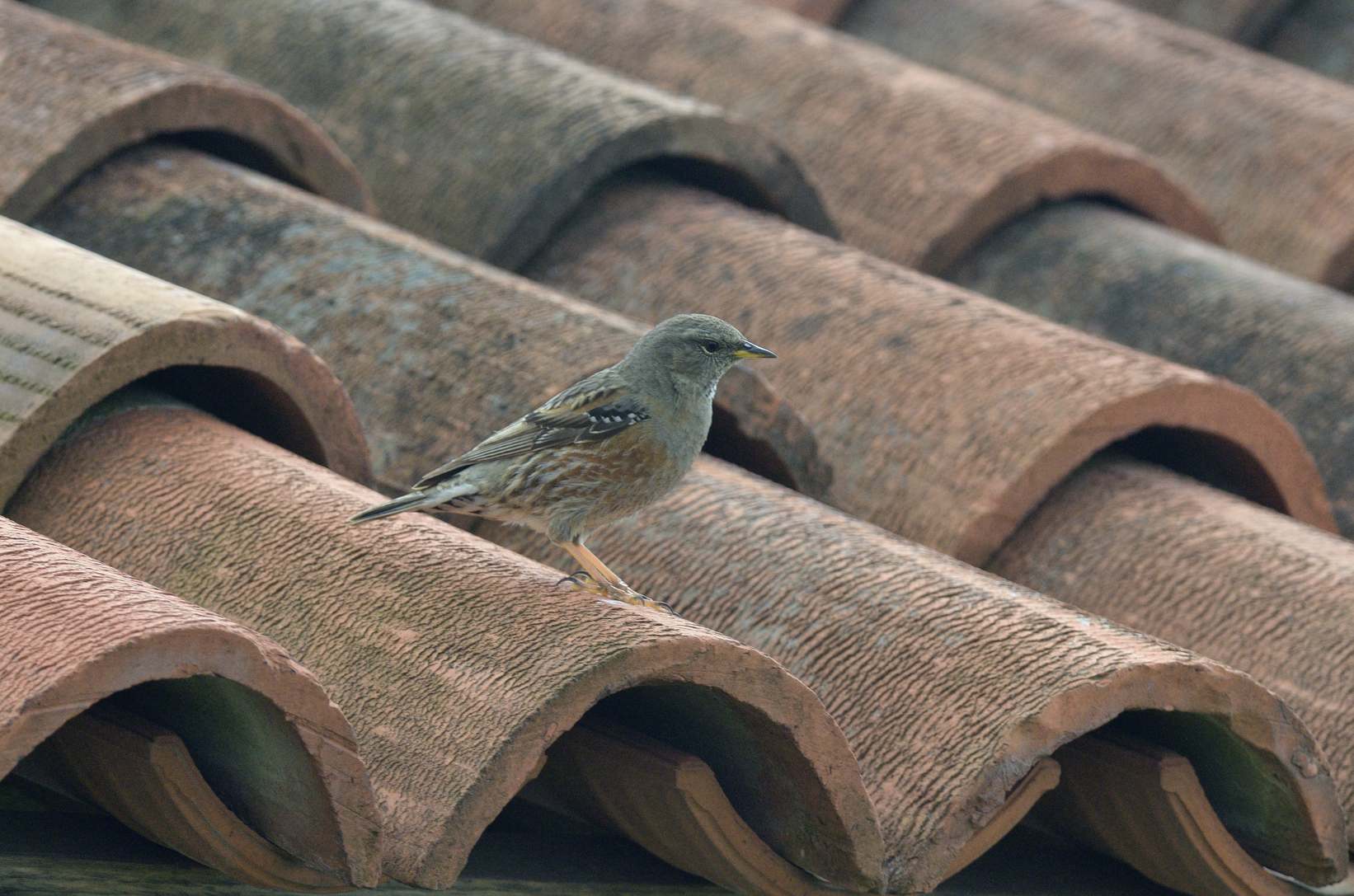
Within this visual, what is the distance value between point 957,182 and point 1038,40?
1609mm

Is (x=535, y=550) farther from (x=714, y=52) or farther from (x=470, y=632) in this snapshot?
(x=714, y=52)

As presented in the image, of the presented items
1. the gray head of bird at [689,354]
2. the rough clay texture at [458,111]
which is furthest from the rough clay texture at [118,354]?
the rough clay texture at [458,111]

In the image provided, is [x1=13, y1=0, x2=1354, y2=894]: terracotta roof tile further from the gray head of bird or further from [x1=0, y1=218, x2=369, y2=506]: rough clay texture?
the gray head of bird

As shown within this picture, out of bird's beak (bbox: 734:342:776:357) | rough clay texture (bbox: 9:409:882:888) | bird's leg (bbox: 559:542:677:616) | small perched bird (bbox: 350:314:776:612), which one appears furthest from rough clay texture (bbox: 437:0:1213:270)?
rough clay texture (bbox: 9:409:882:888)

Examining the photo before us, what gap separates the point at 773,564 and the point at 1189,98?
3496 mm

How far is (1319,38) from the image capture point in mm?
7766

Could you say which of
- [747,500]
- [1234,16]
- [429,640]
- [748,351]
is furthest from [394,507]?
[1234,16]

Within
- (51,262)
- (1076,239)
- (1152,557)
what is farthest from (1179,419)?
(51,262)

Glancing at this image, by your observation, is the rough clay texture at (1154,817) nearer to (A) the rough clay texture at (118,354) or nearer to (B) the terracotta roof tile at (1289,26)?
(A) the rough clay texture at (118,354)

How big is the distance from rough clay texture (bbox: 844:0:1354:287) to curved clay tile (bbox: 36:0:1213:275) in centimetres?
39

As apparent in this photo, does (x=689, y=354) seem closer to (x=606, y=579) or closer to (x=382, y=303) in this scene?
(x=606, y=579)

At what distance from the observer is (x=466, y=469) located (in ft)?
11.7

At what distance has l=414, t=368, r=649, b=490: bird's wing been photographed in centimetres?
351

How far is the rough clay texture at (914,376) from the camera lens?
14.2 ft
